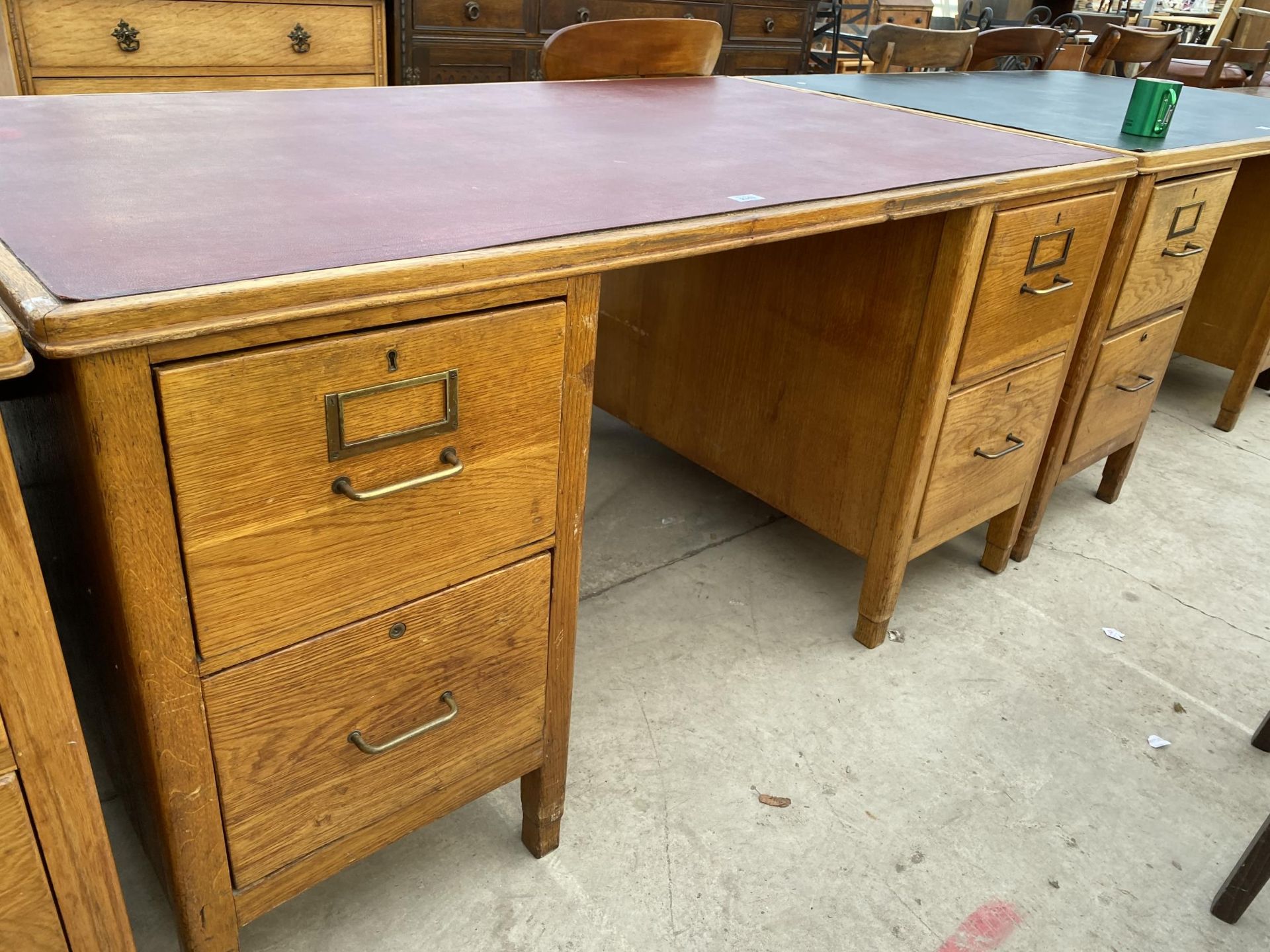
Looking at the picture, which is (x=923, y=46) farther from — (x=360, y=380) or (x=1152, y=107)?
(x=360, y=380)

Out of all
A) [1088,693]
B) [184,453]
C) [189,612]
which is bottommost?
[1088,693]

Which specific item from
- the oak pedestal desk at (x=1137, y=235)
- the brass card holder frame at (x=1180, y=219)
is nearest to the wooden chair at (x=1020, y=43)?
the oak pedestal desk at (x=1137, y=235)

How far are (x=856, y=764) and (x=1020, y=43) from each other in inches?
107

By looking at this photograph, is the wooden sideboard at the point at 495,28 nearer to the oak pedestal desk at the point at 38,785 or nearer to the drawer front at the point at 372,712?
the drawer front at the point at 372,712

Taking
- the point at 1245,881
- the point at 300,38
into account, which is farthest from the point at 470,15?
the point at 1245,881

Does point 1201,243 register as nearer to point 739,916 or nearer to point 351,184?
point 739,916

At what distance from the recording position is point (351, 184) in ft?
3.29

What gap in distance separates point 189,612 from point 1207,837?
147 cm

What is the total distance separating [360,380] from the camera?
81 cm

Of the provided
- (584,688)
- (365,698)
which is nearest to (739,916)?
(584,688)

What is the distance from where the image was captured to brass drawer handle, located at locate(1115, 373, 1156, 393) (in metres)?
2.05

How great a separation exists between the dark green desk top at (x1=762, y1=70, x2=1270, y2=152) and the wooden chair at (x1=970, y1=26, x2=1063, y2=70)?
379mm

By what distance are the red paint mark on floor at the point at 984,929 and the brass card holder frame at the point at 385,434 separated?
3.11 feet

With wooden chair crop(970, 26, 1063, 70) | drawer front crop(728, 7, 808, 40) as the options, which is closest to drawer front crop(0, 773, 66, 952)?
wooden chair crop(970, 26, 1063, 70)
